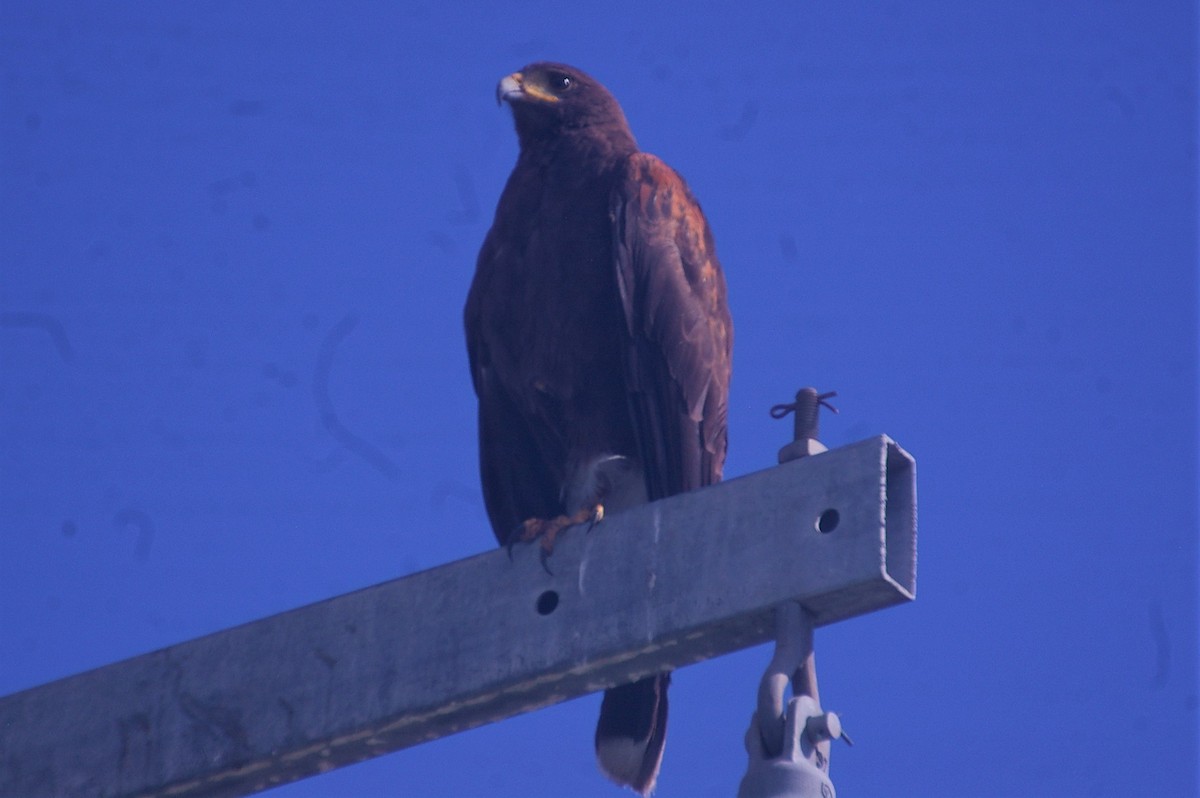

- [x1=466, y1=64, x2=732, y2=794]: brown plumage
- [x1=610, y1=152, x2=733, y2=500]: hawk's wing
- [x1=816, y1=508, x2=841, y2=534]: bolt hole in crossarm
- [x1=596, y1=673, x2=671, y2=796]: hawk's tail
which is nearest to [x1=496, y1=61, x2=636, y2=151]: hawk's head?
[x1=466, y1=64, x2=732, y2=794]: brown plumage

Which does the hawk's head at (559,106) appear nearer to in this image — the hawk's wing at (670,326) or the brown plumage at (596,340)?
the brown plumage at (596,340)

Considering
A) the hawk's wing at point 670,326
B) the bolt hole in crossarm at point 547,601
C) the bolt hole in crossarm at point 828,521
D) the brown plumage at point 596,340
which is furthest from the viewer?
the brown plumage at point 596,340

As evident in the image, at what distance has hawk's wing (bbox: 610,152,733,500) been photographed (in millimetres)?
5371

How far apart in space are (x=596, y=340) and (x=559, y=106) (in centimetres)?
138

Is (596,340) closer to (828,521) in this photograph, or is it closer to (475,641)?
(475,641)

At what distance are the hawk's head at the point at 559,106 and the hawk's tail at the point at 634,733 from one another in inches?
99.7

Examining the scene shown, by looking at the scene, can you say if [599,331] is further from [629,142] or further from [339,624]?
[339,624]

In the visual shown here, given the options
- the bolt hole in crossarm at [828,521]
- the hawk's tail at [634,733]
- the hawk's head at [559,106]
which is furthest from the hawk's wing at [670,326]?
the bolt hole in crossarm at [828,521]

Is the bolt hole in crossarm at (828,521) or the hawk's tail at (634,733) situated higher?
the hawk's tail at (634,733)

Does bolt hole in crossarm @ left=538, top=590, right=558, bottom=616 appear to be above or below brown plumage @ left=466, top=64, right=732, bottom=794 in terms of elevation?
below

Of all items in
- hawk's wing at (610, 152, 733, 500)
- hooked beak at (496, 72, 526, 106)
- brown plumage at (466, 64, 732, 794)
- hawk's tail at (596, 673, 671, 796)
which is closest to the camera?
hawk's tail at (596, 673, 671, 796)

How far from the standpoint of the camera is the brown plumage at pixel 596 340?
553 cm

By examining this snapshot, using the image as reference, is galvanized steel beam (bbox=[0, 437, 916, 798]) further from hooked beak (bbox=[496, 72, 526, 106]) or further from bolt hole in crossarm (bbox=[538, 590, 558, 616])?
hooked beak (bbox=[496, 72, 526, 106])

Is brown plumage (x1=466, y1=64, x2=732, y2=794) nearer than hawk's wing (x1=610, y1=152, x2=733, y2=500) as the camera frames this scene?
No
